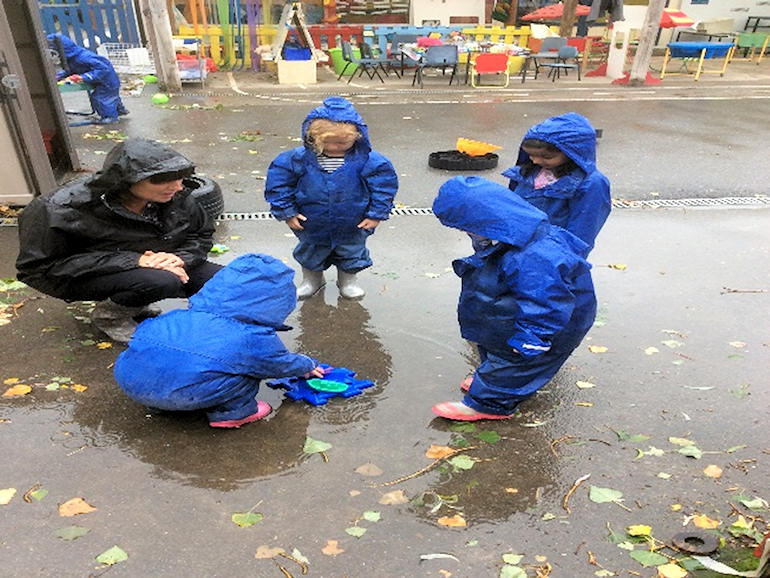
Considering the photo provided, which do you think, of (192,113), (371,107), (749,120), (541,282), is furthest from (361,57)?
(541,282)

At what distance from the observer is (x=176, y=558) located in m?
2.35

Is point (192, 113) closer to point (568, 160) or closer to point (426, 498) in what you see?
point (568, 160)

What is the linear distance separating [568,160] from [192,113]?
29.4 ft

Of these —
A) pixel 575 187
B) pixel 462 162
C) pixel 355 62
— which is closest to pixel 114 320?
pixel 575 187

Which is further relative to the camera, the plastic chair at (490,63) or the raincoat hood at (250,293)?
the plastic chair at (490,63)

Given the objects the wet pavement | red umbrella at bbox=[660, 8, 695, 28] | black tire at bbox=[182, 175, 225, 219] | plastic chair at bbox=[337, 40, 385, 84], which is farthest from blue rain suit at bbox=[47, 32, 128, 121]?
red umbrella at bbox=[660, 8, 695, 28]

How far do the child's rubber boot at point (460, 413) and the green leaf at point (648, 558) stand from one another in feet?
3.06

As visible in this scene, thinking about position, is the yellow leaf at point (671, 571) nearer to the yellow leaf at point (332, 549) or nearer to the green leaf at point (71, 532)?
the yellow leaf at point (332, 549)

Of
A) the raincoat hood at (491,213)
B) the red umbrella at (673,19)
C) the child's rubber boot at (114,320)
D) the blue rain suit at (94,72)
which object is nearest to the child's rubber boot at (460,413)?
the raincoat hood at (491,213)

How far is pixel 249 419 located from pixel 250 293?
0.65 metres

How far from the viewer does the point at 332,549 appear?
7.88 ft

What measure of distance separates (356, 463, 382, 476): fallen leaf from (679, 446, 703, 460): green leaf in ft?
4.66

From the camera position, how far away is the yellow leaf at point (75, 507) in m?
2.55

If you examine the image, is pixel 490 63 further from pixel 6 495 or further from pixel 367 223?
pixel 6 495
